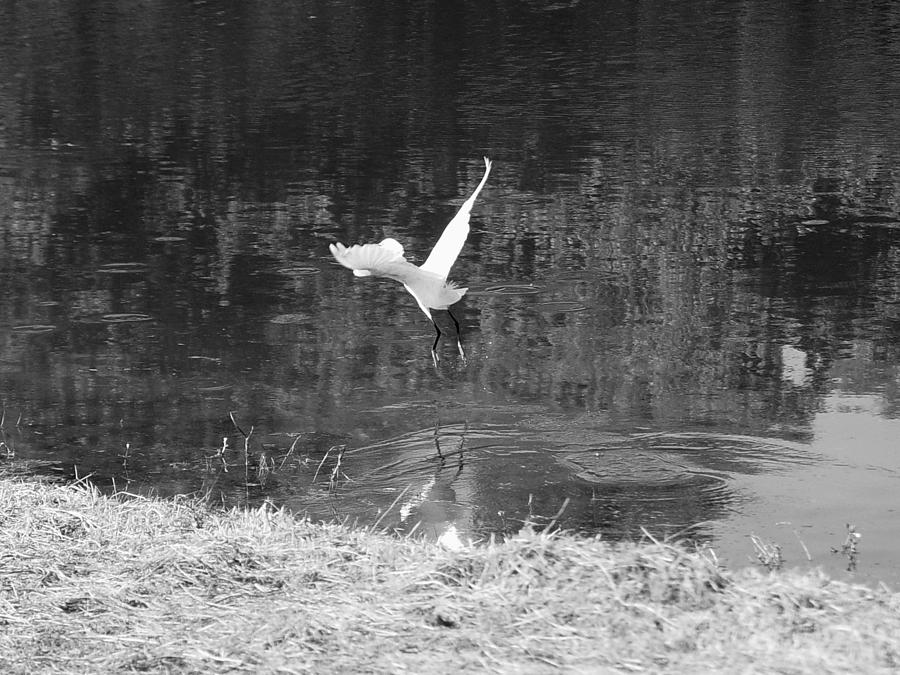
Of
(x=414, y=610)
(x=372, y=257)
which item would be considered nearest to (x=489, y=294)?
(x=372, y=257)

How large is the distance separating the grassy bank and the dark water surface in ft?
3.15

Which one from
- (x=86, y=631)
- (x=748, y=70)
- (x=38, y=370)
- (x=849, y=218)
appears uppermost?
(x=748, y=70)

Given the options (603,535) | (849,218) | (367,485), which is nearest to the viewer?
(603,535)

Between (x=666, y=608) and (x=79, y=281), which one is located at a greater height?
(x=79, y=281)

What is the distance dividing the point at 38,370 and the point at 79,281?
176 cm

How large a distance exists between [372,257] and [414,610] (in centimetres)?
178

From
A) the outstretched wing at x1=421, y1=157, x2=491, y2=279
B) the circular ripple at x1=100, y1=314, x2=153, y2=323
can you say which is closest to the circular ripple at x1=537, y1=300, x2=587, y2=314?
the outstretched wing at x1=421, y1=157, x2=491, y2=279

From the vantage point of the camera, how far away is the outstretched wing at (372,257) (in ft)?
16.9

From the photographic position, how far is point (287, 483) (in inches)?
227

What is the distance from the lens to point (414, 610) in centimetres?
391

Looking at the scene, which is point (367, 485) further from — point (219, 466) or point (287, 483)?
point (219, 466)

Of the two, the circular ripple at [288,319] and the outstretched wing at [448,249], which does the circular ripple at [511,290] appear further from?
the outstretched wing at [448,249]

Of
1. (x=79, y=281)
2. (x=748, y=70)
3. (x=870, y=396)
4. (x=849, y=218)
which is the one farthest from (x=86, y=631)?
(x=748, y=70)

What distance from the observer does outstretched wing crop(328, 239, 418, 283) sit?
16.9 ft
